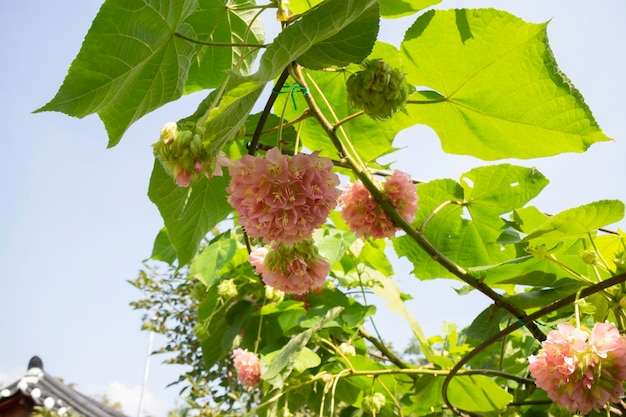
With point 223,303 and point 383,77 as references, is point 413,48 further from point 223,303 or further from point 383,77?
point 223,303

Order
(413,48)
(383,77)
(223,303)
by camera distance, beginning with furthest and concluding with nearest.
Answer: (223,303) → (413,48) → (383,77)

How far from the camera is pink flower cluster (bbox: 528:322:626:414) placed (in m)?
0.90

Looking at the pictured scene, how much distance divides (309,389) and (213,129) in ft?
3.82

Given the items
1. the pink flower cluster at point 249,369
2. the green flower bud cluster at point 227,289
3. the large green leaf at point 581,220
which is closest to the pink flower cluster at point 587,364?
the large green leaf at point 581,220

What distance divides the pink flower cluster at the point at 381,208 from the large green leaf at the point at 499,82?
8.3 inches

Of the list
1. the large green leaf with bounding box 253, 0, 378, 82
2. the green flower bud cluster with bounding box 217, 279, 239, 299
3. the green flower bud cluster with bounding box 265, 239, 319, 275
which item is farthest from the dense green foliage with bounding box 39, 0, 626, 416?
the green flower bud cluster with bounding box 217, 279, 239, 299

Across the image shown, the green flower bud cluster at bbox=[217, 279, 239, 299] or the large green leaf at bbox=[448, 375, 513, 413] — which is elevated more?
the green flower bud cluster at bbox=[217, 279, 239, 299]

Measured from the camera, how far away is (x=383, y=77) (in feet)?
3.09

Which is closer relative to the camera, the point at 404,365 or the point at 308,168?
the point at 308,168

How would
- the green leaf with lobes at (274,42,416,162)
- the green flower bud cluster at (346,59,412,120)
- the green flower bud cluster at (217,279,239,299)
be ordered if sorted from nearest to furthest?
the green flower bud cluster at (346,59,412,120) < the green leaf with lobes at (274,42,416,162) < the green flower bud cluster at (217,279,239,299)

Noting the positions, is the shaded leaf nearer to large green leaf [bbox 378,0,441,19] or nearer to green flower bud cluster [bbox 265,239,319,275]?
green flower bud cluster [bbox 265,239,319,275]

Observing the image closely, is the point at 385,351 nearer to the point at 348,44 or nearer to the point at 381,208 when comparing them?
the point at 381,208

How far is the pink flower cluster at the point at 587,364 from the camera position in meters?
0.90

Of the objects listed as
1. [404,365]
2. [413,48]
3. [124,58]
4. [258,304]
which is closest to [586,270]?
[413,48]
